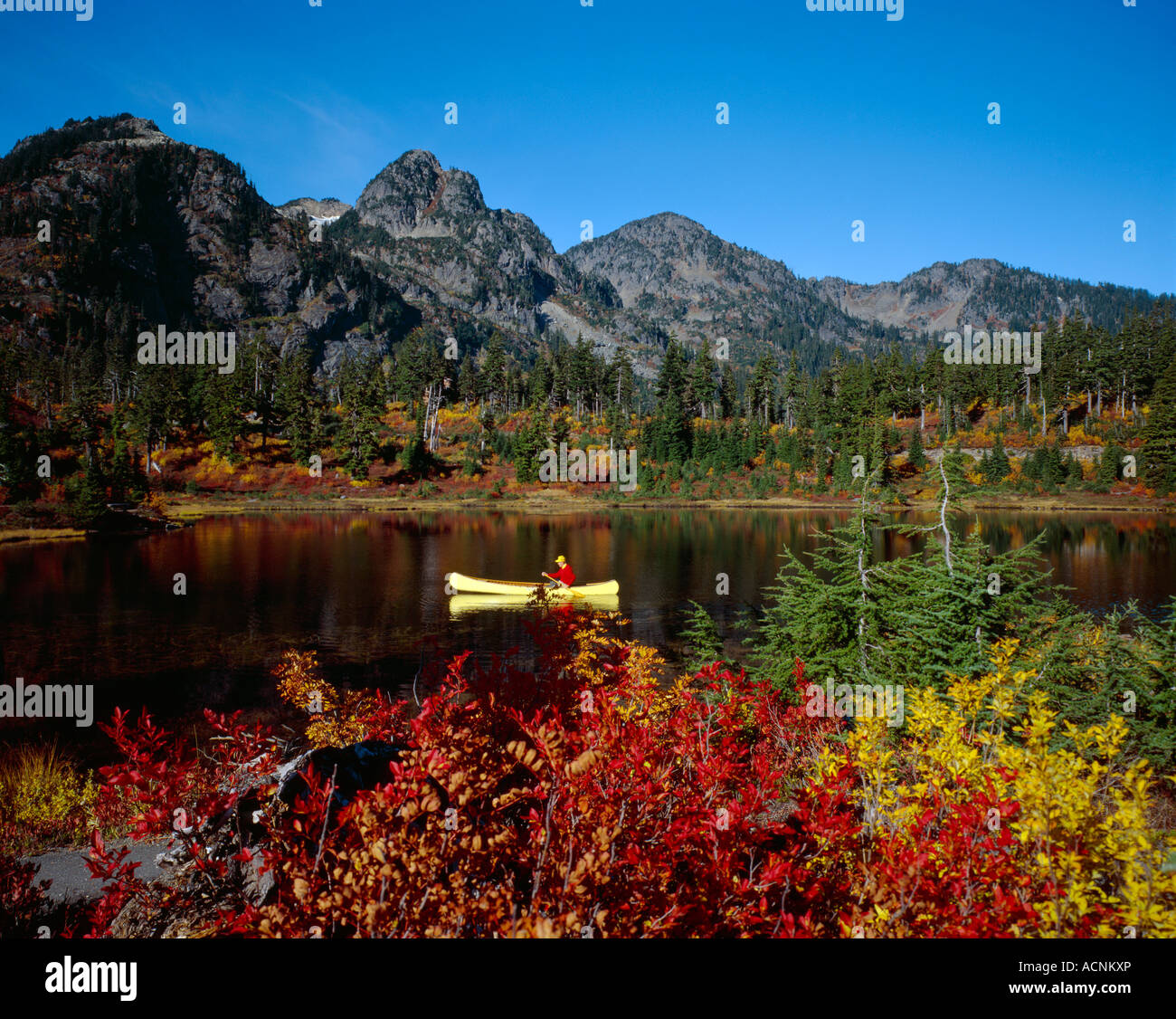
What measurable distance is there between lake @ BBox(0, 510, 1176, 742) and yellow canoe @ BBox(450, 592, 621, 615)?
574 millimetres

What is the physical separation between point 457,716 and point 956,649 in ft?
29.0

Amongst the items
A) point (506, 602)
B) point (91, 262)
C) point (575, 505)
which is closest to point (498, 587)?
point (506, 602)

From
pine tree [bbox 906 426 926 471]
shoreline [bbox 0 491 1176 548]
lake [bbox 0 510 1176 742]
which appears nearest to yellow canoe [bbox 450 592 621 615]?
lake [bbox 0 510 1176 742]

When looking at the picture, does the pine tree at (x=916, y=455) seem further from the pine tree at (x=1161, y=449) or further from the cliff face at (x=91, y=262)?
the cliff face at (x=91, y=262)

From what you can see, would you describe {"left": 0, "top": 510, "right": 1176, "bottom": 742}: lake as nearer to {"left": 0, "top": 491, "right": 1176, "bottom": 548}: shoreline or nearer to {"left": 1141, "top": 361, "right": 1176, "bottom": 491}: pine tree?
{"left": 0, "top": 491, "right": 1176, "bottom": 548}: shoreline

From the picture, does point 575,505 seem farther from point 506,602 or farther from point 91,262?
point 91,262

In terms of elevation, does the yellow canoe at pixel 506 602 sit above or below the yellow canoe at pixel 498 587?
below

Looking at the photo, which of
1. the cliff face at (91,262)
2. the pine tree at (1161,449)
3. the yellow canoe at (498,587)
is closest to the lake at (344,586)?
the yellow canoe at (498,587)

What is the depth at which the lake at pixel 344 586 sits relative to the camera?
19969 millimetres

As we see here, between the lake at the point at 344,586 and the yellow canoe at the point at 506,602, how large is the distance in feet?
1.88

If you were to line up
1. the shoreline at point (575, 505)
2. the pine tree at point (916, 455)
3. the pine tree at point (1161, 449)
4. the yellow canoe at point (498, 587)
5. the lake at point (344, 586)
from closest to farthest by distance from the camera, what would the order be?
the lake at point (344, 586) < the yellow canoe at point (498, 587) < the shoreline at point (575, 505) < the pine tree at point (1161, 449) < the pine tree at point (916, 455)

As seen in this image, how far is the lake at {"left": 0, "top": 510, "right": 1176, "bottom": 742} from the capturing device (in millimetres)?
19969

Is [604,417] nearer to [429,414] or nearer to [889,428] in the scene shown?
[429,414]
